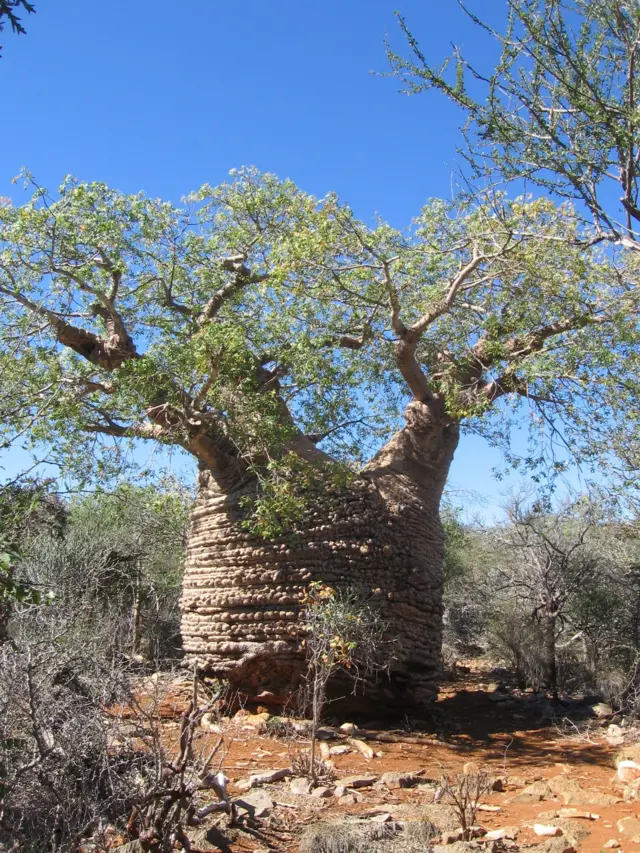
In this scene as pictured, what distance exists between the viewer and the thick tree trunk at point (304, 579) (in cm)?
753

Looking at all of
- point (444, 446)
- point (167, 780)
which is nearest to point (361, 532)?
point (444, 446)

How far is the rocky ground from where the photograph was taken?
3.99 m

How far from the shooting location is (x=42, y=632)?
15.6 feet

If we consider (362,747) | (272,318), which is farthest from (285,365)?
(362,747)

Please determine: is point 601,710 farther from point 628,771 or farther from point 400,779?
point 400,779

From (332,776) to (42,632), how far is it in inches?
90.3

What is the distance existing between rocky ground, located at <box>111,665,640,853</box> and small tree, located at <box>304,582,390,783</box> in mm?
617

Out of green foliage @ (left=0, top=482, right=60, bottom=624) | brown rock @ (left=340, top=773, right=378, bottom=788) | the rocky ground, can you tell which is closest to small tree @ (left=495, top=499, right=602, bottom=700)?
the rocky ground

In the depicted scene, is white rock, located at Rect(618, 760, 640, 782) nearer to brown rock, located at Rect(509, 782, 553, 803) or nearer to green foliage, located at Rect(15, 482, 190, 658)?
brown rock, located at Rect(509, 782, 553, 803)

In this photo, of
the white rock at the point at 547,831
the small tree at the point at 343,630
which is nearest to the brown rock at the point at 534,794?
the white rock at the point at 547,831

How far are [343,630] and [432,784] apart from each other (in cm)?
185

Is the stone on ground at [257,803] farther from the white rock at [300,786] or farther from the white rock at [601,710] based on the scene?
the white rock at [601,710]

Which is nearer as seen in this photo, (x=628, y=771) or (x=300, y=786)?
(x=300, y=786)

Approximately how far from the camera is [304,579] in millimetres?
7480
